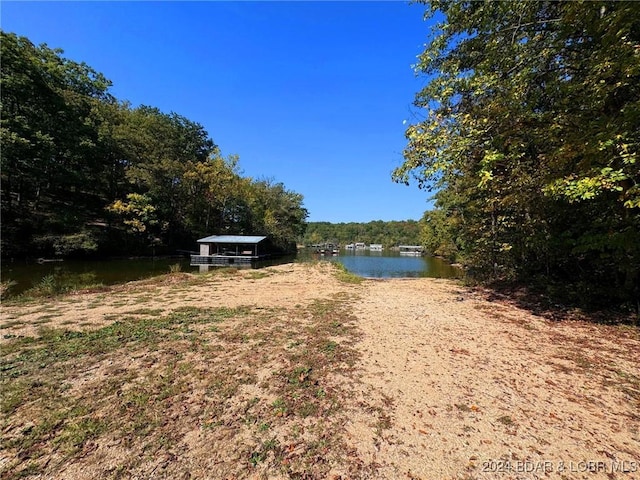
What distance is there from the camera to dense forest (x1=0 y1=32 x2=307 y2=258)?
65.4 ft

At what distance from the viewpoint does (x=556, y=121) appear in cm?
475

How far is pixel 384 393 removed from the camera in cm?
307

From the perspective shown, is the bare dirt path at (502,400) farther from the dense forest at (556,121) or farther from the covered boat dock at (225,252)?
the covered boat dock at (225,252)

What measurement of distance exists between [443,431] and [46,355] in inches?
195

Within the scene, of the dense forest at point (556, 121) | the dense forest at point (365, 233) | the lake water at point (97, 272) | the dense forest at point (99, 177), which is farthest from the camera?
the dense forest at point (365, 233)

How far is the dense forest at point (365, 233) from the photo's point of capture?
101562mm

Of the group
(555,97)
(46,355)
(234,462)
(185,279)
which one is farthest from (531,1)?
(185,279)

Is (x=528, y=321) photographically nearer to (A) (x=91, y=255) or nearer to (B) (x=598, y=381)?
(B) (x=598, y=381)

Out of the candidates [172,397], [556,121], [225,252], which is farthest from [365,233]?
[172,397]

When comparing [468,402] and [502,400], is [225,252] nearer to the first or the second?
[468,402]

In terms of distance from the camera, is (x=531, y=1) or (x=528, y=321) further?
(x=528, y=321)

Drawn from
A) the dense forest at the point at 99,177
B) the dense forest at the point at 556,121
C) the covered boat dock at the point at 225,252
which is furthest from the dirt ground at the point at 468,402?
the dense forest at the point at 99,177

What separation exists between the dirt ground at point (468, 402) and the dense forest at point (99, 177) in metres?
20.7

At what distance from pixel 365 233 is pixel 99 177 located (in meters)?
101
